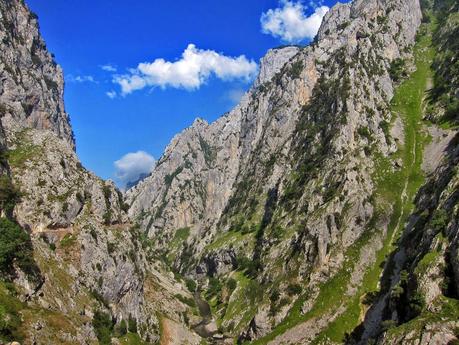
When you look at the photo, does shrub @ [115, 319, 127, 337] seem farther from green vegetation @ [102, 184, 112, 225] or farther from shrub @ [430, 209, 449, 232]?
shrub @ [430, 209, 449, 232]

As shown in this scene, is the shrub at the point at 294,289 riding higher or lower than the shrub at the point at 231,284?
lower

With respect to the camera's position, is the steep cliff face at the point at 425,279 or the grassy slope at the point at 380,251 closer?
the steep cliff face at the point at 425,279

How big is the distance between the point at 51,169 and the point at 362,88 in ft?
455

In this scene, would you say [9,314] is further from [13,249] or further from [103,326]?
[103,326]

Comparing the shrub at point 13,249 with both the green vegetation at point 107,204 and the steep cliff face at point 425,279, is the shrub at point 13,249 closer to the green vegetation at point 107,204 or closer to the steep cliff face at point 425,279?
the green vegetation at point 107,204

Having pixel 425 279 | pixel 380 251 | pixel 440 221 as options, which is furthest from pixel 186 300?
pixel 440 221

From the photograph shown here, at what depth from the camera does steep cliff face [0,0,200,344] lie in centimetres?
8131

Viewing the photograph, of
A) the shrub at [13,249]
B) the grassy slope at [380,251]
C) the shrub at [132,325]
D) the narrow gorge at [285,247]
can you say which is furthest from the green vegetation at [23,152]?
the grassy slope at [380,251]

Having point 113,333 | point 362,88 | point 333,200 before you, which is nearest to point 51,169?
point 113,333

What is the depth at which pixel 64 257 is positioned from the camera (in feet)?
361

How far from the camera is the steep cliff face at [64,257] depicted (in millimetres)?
81312

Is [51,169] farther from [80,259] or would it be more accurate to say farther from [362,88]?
[362,88]

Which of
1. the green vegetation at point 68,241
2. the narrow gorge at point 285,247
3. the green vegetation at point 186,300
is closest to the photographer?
the narrow gorge at point 285,247

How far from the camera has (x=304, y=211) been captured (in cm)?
16725
